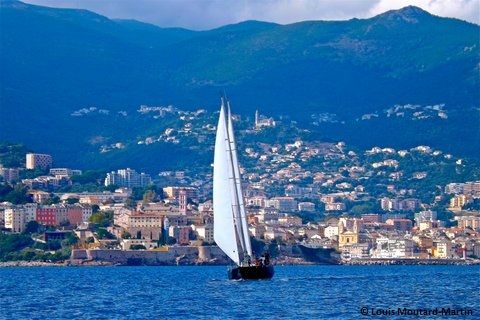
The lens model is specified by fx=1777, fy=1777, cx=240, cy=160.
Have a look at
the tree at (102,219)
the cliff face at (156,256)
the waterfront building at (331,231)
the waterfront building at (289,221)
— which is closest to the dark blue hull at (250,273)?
the cliff face at (156,256)

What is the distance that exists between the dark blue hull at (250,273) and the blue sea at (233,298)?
390 mm

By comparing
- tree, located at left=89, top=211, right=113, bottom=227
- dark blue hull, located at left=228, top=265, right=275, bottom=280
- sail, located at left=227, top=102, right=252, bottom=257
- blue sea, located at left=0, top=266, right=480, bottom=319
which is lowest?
blue sea, located at left=0, top=266, right=480, bottom=319

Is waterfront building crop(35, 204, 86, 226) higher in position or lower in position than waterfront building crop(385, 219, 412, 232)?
higher

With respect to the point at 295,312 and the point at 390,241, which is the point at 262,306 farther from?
the point at 390,241

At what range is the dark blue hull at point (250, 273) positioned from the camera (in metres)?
80.8

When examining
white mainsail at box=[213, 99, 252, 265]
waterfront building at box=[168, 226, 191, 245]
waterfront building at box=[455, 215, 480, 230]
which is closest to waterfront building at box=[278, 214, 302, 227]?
waterfront building at box=[455, 215, 480, 230]

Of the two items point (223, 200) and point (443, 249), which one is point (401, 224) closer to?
point (443, 249)

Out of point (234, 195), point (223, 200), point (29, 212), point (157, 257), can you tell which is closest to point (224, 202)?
point (223, 200)

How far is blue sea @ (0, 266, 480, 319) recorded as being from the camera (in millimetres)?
60438

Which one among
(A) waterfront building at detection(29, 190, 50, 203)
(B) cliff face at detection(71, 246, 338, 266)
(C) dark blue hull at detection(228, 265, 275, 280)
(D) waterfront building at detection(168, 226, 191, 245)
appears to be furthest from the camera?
(A) waterfront building at detection(29, 190, 50, 203)

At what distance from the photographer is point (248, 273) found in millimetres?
81000

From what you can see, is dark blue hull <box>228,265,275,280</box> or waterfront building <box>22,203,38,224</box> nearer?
dark blue hull <box>228,265,275,280</box>

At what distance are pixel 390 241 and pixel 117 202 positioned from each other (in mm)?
33988

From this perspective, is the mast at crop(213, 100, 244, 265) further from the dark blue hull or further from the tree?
the tree
